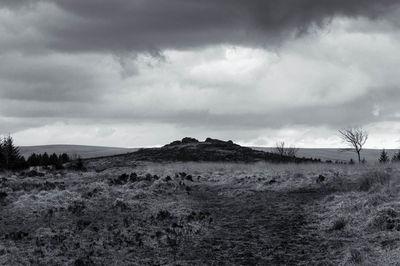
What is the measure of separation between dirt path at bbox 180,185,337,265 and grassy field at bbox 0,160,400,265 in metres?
0.03

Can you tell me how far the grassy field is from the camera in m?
12.1

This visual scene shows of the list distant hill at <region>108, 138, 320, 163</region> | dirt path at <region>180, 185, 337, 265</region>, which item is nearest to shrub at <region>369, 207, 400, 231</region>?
dirt path at <region>180, 185, 337, 265</region>

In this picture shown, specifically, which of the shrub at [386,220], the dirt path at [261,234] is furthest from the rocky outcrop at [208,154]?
the shrub at [386,220]

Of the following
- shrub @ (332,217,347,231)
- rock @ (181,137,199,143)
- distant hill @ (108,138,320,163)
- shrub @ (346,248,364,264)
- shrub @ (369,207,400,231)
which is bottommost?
shrub @ (346,248,364,264)

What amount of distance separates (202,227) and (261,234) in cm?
218

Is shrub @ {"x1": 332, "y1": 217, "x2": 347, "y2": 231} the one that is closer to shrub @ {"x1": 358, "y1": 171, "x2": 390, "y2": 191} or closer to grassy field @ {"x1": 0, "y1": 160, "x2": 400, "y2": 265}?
grassy field @ {"x1": 0, "y1": 160, "x2": 400, "y2": 265}

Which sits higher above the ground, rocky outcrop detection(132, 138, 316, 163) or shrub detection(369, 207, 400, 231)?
rocky outcrop detection(132, 138, 316, 163)

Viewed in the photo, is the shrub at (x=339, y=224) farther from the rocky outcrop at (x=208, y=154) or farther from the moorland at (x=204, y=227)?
the rocky outcrop at (x=208, y=154)

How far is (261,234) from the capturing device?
597 inches

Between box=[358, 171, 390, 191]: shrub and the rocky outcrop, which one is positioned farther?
the rocky outcrop

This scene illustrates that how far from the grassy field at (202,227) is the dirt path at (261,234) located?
0.03 meters

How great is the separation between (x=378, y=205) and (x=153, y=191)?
12.4m

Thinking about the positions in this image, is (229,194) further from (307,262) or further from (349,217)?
(307,262)

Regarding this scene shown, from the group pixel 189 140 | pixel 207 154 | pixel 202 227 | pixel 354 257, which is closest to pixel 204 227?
pixel 202 227
